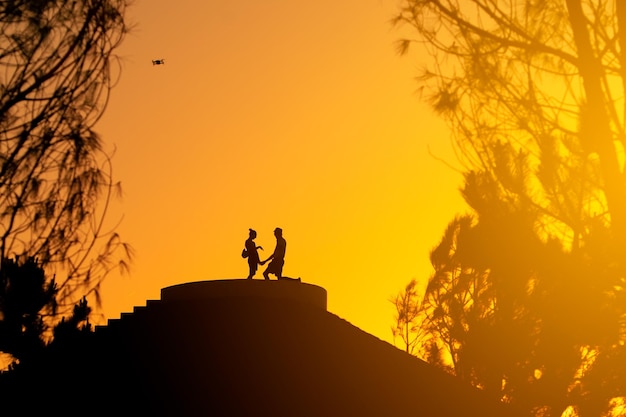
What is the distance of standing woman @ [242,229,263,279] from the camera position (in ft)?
77.3

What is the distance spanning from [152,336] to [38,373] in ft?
8.15

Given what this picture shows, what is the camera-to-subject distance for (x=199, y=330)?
21578 mm

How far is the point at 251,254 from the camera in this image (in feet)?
77.4

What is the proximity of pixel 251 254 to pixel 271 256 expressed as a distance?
0.53 metres

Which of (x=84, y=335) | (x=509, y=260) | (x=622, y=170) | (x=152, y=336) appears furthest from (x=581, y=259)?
(x=84, y=335)

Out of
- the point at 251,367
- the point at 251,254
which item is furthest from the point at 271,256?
the point at 251,367

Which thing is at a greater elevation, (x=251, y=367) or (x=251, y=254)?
(x=251, y=254)

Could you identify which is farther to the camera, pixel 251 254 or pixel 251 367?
pixel 251 254

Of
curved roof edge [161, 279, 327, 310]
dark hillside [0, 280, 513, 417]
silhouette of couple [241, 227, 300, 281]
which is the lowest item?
dark hillside [0, 280, 513, 417]

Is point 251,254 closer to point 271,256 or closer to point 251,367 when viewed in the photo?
point 271,256

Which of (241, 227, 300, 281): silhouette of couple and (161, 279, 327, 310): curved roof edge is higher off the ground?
(241, 227, 300, 281): silhouette of couple

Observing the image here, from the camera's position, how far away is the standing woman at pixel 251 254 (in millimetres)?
23547

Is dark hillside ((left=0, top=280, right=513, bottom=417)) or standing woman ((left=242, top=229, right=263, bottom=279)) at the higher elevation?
standing woman ((left=242, top=229, right=263, bottom=279))

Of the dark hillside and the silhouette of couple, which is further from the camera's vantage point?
the silhouette of couple
